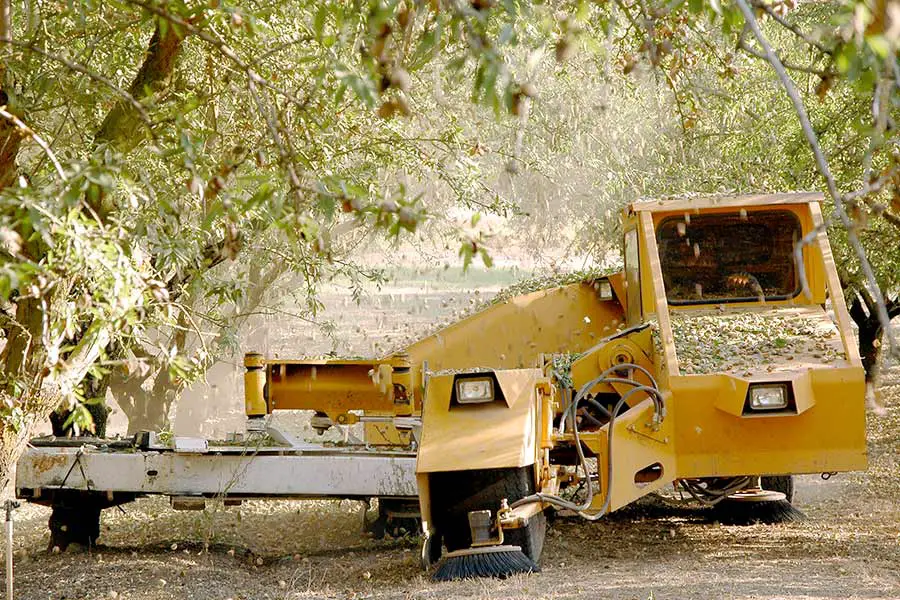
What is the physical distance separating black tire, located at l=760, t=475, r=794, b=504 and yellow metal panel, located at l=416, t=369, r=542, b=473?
343cm

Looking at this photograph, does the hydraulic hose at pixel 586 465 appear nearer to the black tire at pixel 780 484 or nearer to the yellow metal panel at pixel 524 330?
the yellow metal panel at pixel 524 330

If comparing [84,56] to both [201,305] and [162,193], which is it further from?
[201,305]

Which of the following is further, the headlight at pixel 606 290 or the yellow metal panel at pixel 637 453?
the headlight at pixel 606 290

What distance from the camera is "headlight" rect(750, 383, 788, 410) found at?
758 centimetres

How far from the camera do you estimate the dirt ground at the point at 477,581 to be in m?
7.11

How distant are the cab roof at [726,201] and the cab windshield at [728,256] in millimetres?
→ 162

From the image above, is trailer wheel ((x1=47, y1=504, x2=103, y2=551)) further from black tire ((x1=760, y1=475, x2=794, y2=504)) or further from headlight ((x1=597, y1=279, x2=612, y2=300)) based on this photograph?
black tire ((x1=760, y1=475, x2=794, y2=504))

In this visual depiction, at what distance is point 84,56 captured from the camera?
8977mm

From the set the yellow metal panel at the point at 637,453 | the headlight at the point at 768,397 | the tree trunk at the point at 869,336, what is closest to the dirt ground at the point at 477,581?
the yellow metal panel at the point at 637,453

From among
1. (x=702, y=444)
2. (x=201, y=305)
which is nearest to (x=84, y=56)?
(x=702, y=444)

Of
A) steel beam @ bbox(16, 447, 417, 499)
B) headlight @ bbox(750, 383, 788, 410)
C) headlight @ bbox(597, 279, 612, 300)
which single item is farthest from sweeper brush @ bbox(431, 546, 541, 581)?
headlight @ bbox(597, 279, 612, 300)

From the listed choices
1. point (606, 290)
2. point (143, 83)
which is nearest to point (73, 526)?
point (143, 83)

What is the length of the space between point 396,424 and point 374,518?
4.84 ft

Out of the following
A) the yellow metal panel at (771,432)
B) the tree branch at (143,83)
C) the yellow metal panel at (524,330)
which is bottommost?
the yellow metal panel at (771,432)
